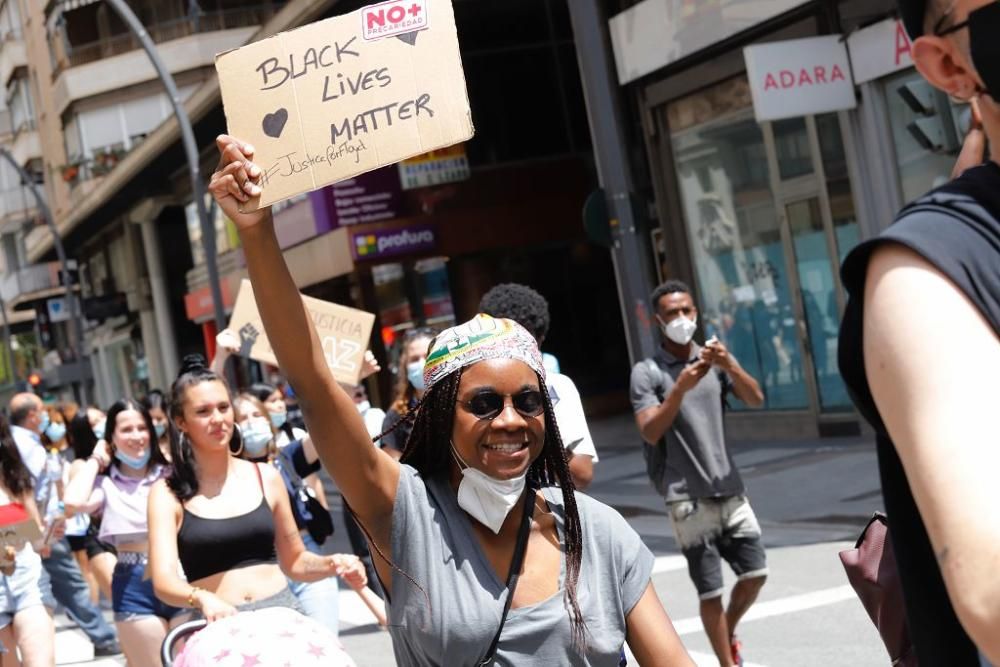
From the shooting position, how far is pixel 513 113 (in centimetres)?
2652

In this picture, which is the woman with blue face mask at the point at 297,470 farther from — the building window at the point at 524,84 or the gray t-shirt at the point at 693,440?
the building window at the point at 524,84

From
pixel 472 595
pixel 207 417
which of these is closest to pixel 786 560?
pixel 207 417

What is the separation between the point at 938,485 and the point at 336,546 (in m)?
13.8

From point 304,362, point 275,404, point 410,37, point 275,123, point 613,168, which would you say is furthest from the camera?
point 613,168

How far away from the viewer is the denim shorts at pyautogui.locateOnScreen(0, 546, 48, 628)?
7.23 m

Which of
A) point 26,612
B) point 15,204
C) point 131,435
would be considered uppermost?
point 15,204

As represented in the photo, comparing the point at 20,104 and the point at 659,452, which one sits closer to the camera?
the point at 659,452

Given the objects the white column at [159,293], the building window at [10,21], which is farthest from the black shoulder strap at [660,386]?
the building window at [10,21]

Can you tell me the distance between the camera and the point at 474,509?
3.01 m

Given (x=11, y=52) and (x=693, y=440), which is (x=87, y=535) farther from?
(x=11, y=52)

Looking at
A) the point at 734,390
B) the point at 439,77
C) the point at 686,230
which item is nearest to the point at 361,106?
the point at 439,77

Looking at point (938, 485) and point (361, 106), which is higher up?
point (361, 106)

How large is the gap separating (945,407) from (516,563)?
1784 millimetres

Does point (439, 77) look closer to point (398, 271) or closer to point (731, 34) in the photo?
point (731, 34)
